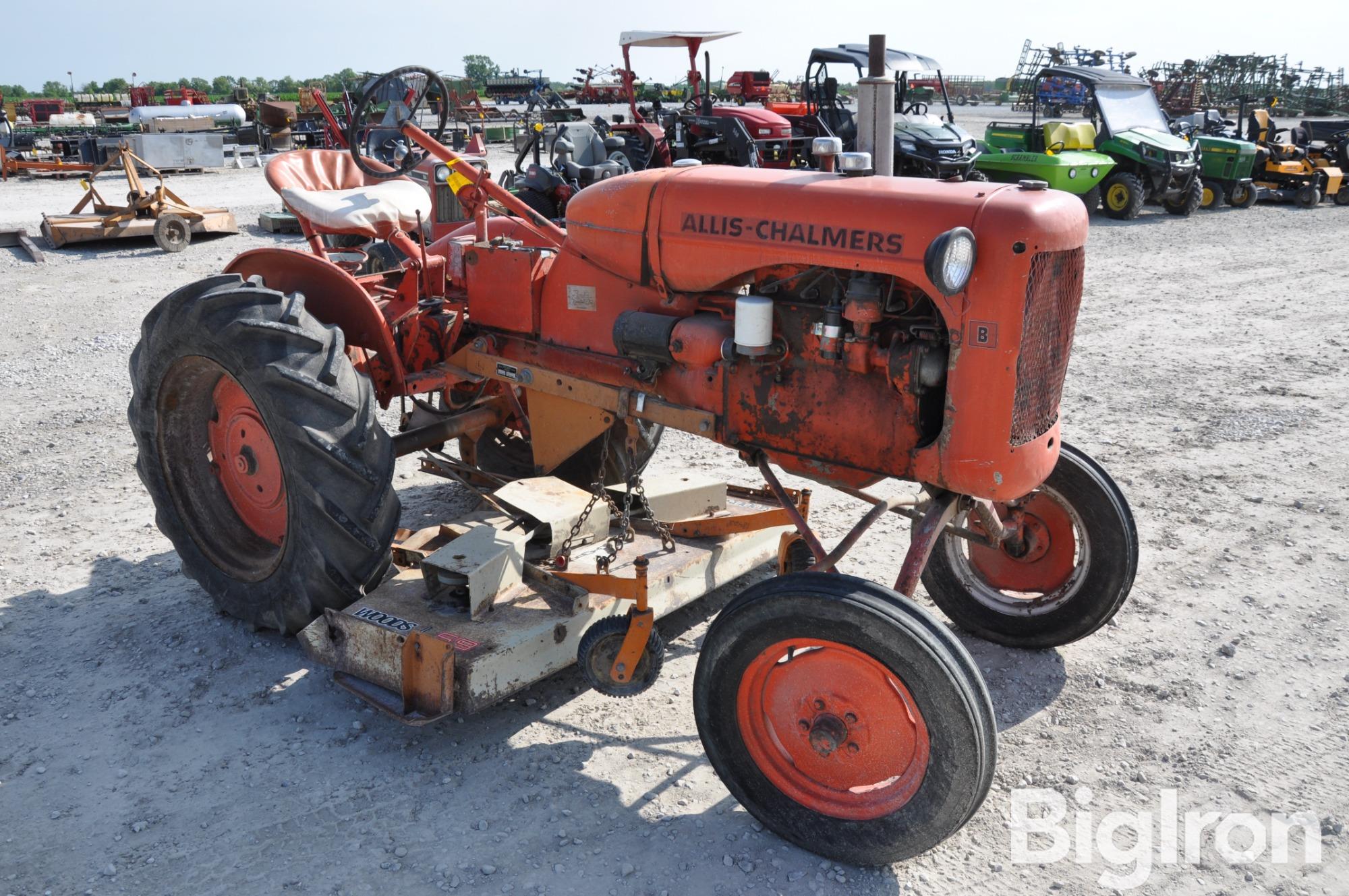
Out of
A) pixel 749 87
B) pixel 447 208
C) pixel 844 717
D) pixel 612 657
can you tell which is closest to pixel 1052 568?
pixel 844 717

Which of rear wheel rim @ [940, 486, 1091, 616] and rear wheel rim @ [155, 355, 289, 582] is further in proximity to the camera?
rear wheel rim @ [155, 355, 289, 582]

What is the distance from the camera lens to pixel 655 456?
584cm

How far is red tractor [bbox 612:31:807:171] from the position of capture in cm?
1396

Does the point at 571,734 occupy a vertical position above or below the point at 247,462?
below

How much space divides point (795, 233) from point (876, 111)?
18.4 inches

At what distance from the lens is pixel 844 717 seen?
281 centimetres

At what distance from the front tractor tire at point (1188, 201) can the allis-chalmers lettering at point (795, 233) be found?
14017 mm

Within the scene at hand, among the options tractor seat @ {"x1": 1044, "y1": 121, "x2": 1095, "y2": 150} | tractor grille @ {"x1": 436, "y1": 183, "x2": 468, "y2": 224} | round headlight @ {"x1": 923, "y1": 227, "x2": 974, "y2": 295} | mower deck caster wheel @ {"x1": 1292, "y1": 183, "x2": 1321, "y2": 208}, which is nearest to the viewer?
round headlight @ {"x1": 923, "y1": 227, "x2": 974, "y2": 295}

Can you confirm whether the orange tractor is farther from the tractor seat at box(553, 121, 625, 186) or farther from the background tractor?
the background tractor

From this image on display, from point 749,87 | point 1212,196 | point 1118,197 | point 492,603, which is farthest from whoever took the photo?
Result: point 749,87

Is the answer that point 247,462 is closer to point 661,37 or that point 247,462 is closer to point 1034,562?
point 1034,562

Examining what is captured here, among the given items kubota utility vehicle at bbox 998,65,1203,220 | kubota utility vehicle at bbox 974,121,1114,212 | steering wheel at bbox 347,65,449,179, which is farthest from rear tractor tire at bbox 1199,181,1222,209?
steering wheel at bbox 347,65,449,179

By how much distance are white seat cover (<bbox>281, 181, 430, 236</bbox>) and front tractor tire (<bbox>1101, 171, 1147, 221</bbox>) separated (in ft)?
40.8

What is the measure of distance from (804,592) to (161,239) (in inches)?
433
